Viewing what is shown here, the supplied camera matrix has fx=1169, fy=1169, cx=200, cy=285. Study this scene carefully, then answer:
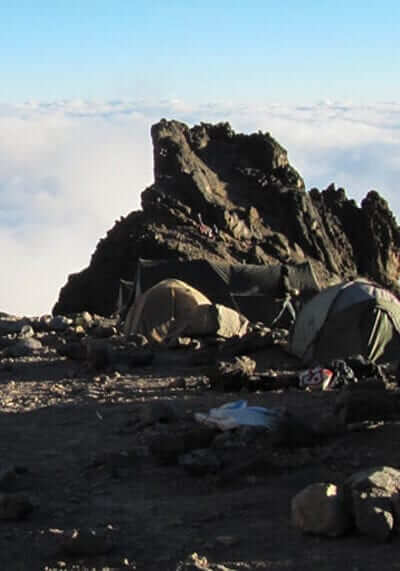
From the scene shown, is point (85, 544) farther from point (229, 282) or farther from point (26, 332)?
point (229, 282)

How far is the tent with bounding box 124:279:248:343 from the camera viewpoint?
2497 centimetres

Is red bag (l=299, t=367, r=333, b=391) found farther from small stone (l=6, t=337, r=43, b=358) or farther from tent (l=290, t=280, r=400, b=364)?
small stone (l=6, t=337, r=43, b=358)

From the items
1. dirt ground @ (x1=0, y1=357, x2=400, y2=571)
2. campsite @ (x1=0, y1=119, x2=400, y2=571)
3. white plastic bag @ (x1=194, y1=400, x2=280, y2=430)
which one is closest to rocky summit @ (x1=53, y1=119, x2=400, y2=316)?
campsite @ (x1=0, y1=119, x2=400, y2=571)

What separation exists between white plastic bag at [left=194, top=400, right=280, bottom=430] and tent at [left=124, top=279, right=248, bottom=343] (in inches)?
520

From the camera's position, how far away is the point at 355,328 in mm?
20047

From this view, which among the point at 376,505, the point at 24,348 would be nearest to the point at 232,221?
the point at 24,348

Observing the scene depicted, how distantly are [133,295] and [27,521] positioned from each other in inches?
1005

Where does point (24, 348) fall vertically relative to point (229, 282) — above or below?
below

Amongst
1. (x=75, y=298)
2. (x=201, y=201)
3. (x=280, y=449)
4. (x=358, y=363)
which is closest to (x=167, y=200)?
(x=201, y=201)

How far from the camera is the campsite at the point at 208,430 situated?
724cm

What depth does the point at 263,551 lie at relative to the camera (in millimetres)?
7156

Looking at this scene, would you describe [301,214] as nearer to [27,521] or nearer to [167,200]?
[167,200]

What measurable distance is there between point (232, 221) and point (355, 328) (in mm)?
33861

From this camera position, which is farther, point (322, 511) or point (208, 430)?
point (208, 430)
